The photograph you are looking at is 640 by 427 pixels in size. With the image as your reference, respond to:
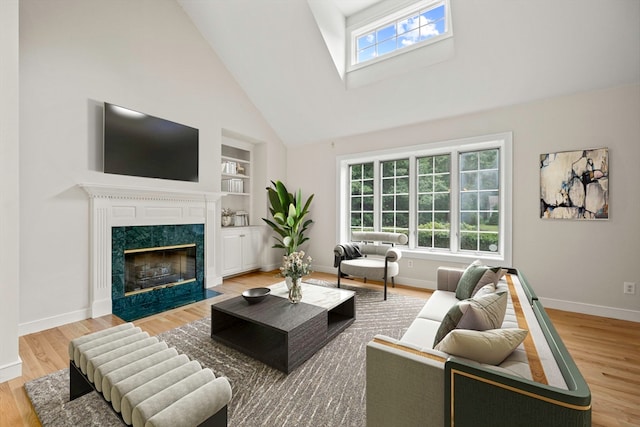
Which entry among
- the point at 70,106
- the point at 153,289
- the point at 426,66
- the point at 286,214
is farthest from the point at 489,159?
the point at 70,106

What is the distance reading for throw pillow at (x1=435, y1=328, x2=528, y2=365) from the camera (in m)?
1.07

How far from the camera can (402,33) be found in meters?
3.76

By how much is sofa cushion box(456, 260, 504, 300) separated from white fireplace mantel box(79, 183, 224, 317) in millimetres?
3545

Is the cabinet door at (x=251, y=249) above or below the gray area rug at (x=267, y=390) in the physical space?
above

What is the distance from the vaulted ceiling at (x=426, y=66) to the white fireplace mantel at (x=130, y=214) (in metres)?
2.23

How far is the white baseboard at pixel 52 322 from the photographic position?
2607 millimetres

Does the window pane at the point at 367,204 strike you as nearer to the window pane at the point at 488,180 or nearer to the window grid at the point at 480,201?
the window grid at the point at 480,201

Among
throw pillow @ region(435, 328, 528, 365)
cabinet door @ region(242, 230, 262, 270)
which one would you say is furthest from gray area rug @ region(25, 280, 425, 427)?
cabinet door @ region(242, 230, 262, 270)

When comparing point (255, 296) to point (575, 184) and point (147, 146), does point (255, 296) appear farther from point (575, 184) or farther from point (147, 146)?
point (575, 184)

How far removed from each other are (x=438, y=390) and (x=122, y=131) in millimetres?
3975

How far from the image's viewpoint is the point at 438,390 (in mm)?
1053

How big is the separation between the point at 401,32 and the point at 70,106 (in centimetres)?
417

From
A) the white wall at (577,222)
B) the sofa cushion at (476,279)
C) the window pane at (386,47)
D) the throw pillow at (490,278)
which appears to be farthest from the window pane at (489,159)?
the throw pillow at (490,278)

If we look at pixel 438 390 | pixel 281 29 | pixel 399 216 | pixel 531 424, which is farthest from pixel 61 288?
pixel 399 216
